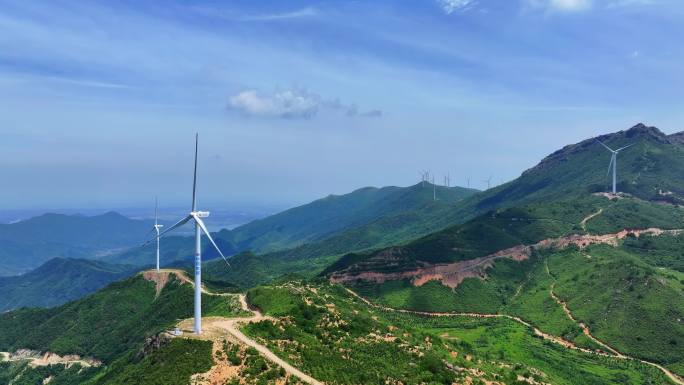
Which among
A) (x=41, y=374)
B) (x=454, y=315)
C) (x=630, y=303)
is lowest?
(x=41, y=374)

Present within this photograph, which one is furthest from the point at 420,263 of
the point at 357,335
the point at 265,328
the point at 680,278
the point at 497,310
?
the point at 265,328

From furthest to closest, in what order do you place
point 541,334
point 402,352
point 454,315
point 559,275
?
point 559,275 < point 454,315 < point 541,334 < point 402,352

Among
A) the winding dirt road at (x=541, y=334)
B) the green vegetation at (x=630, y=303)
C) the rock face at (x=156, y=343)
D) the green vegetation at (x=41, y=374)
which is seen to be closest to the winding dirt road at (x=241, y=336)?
the rock face at (x=156, y=343)

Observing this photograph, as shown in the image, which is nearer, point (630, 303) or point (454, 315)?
point (630, 303)

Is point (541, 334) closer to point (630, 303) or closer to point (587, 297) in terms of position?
point (587, 297)

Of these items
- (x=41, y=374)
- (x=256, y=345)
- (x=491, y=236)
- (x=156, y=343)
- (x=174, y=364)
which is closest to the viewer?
(x=174, y=364)

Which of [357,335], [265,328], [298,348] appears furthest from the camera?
[357,335]

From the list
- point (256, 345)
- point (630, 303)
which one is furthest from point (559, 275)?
point (256, 345)

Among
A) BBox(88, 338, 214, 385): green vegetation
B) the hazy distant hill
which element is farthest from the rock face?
the hazy distant hill

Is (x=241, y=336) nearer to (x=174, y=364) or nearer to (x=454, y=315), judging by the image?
(x=174, y=364)

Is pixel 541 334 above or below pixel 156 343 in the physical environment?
below

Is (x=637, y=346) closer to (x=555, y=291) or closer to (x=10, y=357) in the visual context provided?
(x=555, y=291)
